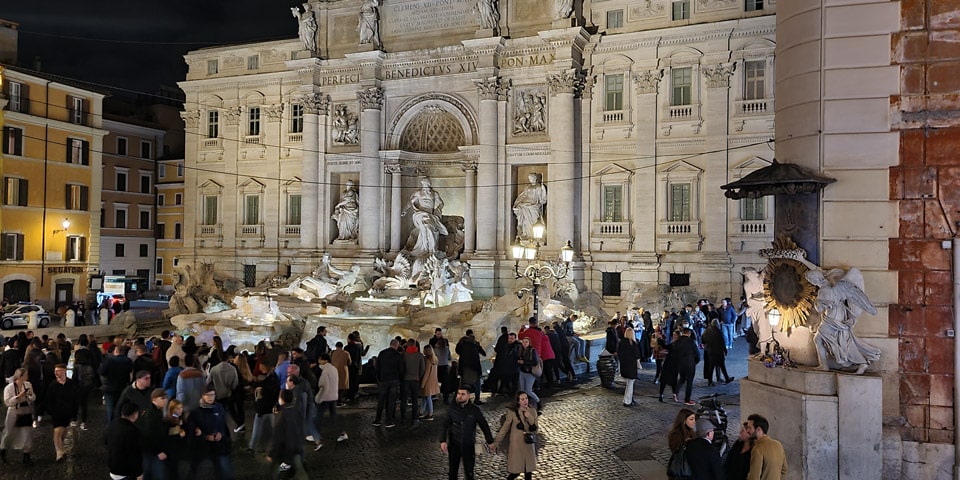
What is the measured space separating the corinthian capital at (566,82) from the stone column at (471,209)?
450cm

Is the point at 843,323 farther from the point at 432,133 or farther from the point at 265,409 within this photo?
the point at 432,133

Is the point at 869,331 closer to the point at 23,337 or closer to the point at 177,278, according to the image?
the point at 23,337

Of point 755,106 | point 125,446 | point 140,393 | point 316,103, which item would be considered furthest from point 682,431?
point 316,103

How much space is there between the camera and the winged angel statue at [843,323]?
8812mm

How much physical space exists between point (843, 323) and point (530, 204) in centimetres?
1880

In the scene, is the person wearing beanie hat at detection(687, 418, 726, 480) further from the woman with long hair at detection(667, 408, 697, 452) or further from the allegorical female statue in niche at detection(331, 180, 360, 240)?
the allegorical female statue in niche at detection(331, 180, 360, 240)

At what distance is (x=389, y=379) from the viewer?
38.3ft

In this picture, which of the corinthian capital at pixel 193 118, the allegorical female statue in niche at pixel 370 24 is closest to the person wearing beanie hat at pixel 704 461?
the allegorical female statue in niche at pixel 370 24

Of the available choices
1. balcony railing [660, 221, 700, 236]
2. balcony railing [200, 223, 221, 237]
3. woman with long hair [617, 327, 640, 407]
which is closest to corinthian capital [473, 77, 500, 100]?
balcony railing [660, 221, 700, 236]

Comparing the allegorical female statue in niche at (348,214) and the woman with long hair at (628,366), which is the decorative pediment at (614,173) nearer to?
the allegorical female statue in niche at (348,214)

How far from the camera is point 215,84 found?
3478cm

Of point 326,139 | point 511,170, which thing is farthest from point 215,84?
point 511,170

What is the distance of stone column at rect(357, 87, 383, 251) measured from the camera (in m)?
30.0

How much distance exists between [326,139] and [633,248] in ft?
47.8
